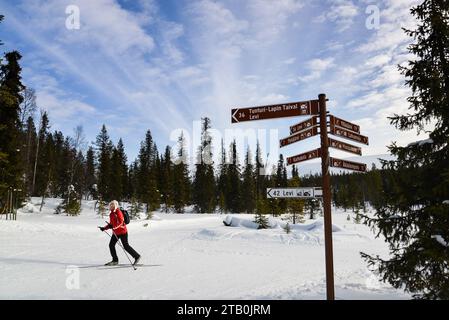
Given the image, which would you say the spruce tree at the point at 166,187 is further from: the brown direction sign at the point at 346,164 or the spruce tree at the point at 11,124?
the brown direction sign at the point at 346,164

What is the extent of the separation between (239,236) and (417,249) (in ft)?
54.1

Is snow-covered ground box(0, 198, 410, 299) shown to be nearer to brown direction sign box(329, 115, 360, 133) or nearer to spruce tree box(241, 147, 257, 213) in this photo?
brown direction sign box(329, 115, 360, 133)

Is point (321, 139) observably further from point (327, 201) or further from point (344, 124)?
point (327, 201)

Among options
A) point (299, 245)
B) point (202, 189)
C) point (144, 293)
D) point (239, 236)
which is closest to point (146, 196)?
point (202, 189)

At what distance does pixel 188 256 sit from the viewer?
45.4ft

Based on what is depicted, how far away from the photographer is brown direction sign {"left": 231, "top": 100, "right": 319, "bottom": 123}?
20.7 feet

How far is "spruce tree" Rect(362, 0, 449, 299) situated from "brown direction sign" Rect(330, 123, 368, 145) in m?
0.53

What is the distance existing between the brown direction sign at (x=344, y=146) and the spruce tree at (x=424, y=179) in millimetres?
652

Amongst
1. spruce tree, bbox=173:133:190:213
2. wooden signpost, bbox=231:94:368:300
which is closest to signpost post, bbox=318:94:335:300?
wooden signpost, bbox=231:94:368:300

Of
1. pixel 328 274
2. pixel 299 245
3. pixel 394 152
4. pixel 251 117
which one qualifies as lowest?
pixel 299 245

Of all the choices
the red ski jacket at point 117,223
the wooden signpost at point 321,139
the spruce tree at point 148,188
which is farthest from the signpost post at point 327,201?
the spruce tree at point 148,188

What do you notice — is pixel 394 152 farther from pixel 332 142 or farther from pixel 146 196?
pixel 146 196

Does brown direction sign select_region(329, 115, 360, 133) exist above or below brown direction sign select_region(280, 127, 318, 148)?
above
